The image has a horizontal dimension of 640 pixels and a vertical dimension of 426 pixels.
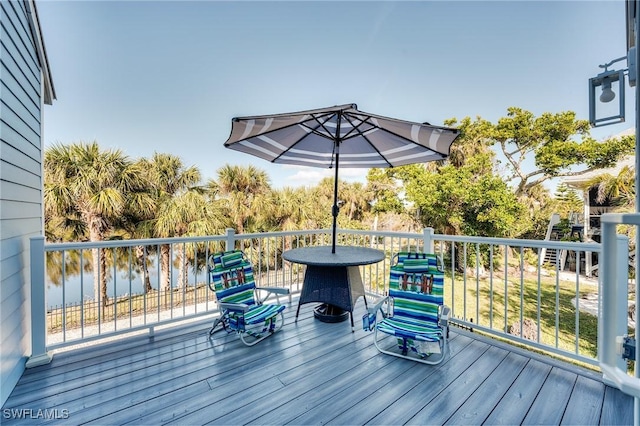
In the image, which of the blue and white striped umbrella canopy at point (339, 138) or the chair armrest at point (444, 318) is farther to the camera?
the blue and white striped umbrella canopy at point (339, 138)

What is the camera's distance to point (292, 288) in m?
5.15

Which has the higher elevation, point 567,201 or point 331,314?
point 567,201

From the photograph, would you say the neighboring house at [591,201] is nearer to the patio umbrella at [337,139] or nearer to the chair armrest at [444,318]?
the patio umbrella at [337,139]

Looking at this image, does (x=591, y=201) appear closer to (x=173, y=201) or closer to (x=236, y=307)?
(x=236, y=307)

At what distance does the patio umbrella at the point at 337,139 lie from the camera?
9.31 feet

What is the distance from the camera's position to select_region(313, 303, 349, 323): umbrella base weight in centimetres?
375

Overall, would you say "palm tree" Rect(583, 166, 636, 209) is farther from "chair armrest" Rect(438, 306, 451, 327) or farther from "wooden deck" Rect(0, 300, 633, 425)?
"chair armrest" Rect(438, 306, 451, 327)

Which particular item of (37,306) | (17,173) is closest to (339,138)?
(17,173)

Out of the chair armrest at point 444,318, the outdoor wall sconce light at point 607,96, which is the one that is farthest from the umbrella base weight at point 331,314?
the outdoor wall sconce light at point 607,96

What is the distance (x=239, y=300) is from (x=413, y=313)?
2.00 metres

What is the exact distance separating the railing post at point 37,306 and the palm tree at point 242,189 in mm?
12512

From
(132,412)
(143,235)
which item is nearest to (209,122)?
(143,235)

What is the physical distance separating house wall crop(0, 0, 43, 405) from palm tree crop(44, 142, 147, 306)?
11056 mm

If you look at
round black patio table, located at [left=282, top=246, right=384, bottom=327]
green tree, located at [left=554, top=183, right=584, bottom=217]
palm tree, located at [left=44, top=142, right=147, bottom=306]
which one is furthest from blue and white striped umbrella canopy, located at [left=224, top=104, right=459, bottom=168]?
green tree, located at [left=554, top=183, right=584, bottom=217]
